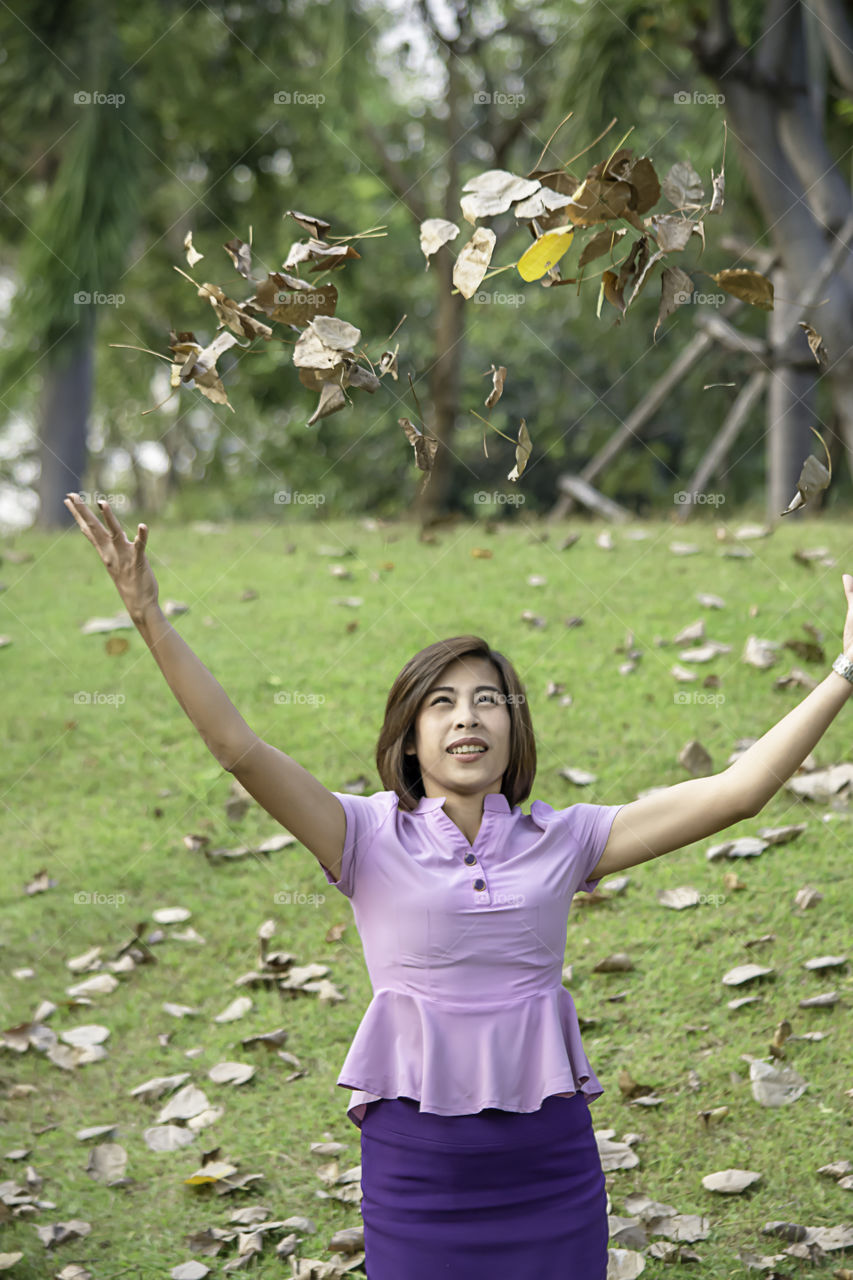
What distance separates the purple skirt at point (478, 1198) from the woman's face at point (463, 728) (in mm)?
512

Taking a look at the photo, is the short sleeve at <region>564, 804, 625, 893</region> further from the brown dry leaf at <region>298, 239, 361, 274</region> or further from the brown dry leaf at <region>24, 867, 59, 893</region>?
the brown dry leaf at <region>24, 867, 59, 893</region>

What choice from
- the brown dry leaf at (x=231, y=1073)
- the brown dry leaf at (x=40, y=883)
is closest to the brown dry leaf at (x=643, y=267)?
the brown dry leaf at (x=231, y=1073)

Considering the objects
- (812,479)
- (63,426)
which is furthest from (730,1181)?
(63,426)

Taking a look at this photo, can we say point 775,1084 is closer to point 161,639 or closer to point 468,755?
point 468,755

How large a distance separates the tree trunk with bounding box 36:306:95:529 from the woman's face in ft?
21.9

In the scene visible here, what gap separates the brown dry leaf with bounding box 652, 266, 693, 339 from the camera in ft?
6.21

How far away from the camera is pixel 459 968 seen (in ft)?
6.36

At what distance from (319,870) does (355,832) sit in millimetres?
2194

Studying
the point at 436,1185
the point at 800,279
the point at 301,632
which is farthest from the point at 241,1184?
the point at 800,279

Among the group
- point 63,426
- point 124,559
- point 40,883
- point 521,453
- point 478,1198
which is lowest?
point 478,1198

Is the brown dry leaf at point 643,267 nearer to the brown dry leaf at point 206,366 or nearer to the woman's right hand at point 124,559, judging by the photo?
the brown dry leaf at point 206,366

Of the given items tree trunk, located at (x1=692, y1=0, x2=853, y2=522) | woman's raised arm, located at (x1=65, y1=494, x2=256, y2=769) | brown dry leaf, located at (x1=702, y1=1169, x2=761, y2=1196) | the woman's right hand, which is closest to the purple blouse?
woman's raised arm, located at (x1=65, y1=494, x2=256, y2=769)

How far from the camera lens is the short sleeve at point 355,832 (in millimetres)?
2035

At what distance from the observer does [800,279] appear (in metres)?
7.05
